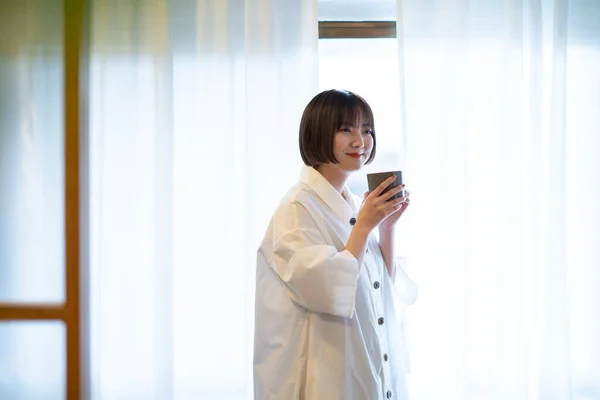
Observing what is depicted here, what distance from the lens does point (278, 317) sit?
3.83ft

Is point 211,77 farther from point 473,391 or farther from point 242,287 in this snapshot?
point 473,391

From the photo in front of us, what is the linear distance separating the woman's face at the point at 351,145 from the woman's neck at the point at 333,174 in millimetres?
21

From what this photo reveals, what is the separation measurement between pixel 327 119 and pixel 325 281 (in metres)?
0.38

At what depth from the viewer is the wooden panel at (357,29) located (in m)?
1.73

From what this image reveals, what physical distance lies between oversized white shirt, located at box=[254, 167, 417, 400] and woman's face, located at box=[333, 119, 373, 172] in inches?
2.7

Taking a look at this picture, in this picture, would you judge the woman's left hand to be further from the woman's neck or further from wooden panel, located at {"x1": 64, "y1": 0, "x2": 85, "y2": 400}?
wooden panel, located at {"x1": 64, "y1": 0, "x2": 85, "y2": 400}

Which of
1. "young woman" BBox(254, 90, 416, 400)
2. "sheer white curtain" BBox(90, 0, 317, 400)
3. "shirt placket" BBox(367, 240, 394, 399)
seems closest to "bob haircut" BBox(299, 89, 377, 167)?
"young woman" BBox(254, 90, 416, 400)

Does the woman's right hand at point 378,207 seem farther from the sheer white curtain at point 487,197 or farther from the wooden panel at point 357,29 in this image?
the wooden panel at point 357,29

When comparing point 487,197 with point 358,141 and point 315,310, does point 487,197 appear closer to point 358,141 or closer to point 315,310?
point 358,141

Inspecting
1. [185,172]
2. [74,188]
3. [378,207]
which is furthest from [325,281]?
[185,172]

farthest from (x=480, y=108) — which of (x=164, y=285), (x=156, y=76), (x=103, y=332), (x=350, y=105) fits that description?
(x=103, y=332)

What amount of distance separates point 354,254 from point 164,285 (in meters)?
0.72

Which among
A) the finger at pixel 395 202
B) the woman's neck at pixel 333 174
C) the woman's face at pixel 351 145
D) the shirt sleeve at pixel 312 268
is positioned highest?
the woman's face at pixel 351 145

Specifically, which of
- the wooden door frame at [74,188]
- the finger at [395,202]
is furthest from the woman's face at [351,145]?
the wooden door frame at [74,188]
